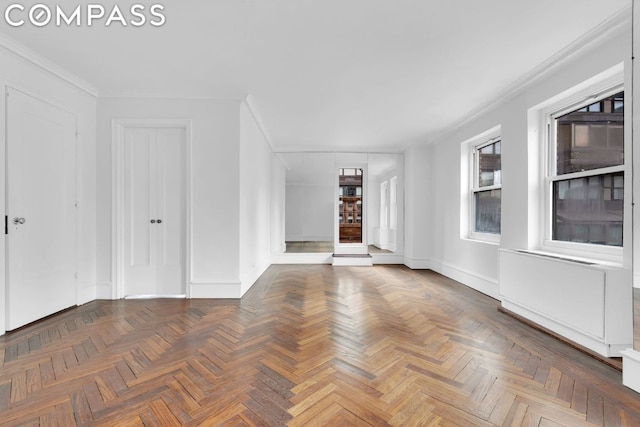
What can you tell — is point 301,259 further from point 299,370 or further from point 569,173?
point 569,173

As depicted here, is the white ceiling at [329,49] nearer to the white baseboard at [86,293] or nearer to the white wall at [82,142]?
the white wall at [82,142]

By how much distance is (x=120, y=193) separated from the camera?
359 centimetres

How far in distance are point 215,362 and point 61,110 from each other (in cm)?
322

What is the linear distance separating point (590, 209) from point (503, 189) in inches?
38.0

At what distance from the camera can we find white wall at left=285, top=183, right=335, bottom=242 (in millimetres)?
9867

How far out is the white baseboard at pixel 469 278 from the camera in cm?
375

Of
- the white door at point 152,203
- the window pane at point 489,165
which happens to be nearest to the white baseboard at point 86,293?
the white door at point 152,203

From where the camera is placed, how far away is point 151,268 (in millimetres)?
3635

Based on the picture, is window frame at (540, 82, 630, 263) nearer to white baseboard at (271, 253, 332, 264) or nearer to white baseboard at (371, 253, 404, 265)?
white baseboard at (371, 253, 404, 265)

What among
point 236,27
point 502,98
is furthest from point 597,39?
point 236,27

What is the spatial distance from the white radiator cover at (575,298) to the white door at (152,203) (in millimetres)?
3883

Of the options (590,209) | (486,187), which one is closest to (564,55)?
(590,209)

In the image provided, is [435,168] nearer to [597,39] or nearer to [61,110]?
[597,39]

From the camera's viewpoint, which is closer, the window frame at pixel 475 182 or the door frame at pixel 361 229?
the window frame at pixel 475 182
